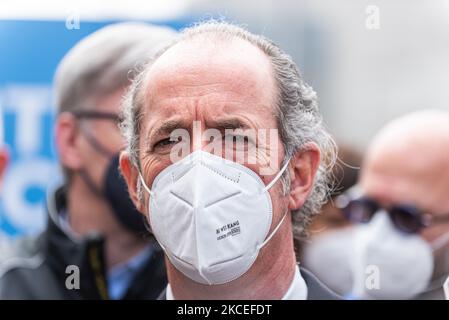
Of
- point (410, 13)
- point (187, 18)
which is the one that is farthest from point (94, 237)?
point (410, 13)

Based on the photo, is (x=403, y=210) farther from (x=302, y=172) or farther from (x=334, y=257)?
(x=302, y=172)

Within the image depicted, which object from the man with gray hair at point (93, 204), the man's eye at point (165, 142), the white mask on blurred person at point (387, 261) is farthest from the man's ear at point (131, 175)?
the white mask on blurred person at point (387, 261)

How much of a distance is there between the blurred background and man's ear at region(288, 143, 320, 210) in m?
1.53

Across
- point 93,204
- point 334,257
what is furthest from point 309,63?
point 93,204

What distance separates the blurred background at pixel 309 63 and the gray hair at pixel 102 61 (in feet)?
1.61

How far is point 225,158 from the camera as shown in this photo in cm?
227

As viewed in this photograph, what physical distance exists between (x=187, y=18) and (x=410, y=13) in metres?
1.11

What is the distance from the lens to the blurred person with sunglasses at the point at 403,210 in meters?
3.35

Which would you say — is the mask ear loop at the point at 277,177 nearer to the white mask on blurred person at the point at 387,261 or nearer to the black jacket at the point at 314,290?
the black jacket at the point at 314,290

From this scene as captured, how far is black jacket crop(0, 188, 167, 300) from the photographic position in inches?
118

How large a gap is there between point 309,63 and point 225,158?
201 centimetres

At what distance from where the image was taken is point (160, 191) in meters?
2.28
